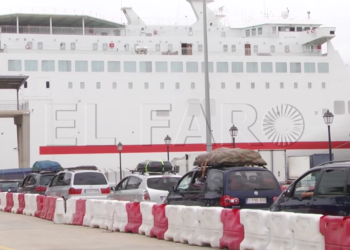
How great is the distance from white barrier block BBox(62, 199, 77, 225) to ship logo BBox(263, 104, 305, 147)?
27.9 m

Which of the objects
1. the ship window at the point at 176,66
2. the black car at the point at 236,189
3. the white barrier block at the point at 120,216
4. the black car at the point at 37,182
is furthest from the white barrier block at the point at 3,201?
the ship window at the point at 176,66

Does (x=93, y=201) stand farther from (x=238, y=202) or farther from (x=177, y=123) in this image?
(x=177, y=123)

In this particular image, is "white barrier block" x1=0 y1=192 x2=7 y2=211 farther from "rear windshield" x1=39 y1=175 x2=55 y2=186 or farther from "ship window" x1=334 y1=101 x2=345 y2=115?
"ship window" x1=334 y1=101 x2=345 y2=115

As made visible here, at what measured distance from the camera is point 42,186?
72.2 ft

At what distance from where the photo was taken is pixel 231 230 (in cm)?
964

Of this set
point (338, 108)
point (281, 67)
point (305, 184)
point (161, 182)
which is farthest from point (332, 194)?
point (338, 108)

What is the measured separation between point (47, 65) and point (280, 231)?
3228 cm

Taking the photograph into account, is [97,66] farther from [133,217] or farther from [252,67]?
[133,217]

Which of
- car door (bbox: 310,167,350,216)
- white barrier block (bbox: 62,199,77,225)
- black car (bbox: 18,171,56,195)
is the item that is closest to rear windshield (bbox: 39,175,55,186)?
black car (bbox: 18,171,56,195)

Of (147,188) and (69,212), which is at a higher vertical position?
(147,188)

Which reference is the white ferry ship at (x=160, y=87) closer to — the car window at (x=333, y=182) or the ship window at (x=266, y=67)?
the ship window at (x=266, y=67)

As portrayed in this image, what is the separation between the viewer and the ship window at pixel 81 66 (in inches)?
1556

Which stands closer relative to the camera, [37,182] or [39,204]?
[39,204]

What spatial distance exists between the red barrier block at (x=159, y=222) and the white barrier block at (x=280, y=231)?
2.88 m
